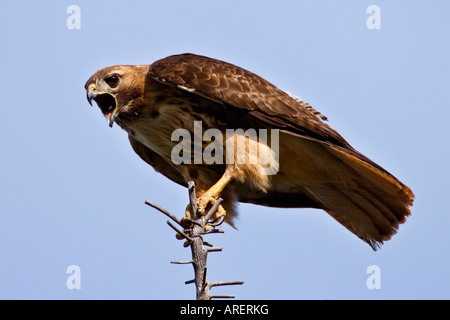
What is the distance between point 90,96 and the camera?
643cm

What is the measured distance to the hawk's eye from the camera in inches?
258

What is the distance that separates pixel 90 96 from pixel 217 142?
127cm

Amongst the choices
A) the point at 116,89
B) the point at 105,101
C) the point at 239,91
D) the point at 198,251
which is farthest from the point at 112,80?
the point at 198,251

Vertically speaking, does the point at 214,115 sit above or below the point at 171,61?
below

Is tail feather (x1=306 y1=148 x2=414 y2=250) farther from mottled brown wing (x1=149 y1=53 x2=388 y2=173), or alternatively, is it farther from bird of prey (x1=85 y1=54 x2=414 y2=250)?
mottled brown wing (x1=149 y1=53 x2=388 y2=173)

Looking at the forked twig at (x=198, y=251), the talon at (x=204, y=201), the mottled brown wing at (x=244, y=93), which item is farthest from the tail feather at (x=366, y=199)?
the forked twig at (x=198, y=251)

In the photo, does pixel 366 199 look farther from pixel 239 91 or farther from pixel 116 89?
pixel 116 89

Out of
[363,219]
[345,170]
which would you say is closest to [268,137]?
[345,170]

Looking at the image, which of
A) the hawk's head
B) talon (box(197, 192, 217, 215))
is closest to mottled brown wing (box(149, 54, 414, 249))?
the hawk's head

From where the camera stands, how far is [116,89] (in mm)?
6508

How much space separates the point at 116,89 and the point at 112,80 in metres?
0.11

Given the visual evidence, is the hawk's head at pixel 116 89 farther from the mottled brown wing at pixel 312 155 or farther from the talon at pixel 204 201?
the talon at pixel 204 201

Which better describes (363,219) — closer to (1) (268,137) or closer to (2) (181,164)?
(1) (268,137)

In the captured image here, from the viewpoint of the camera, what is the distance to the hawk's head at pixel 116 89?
21.1ft
